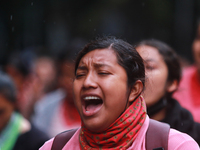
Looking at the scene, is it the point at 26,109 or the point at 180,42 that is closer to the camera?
the point at 26,109

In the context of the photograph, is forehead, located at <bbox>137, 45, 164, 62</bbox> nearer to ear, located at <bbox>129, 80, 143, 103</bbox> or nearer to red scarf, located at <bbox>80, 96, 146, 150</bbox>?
ear, located at <bbox>129, 80, 143, 103</bbox>

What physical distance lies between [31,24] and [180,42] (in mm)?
6078

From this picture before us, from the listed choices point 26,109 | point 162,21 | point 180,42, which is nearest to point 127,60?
point 26,109

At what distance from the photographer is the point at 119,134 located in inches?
91.9

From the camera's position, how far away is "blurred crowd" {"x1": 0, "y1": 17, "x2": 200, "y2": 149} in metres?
3.93

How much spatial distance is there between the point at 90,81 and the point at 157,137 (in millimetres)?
559

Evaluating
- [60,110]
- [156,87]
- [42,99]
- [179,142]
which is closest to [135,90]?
[179,142]

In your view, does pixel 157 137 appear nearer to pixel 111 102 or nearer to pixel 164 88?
A: pixel 111 102

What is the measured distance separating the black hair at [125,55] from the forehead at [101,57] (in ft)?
0.10

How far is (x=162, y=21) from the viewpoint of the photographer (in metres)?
12.3

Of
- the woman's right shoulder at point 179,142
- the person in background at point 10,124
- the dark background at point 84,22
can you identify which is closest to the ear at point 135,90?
the woman's right shoulder at point 179,142

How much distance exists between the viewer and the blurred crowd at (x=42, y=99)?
3934 millimetres

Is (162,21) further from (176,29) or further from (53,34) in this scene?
(53,34)

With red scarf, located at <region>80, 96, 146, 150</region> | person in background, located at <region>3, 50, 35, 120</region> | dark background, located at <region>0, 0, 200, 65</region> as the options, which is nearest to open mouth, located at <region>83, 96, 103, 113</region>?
red scarf, located at <region>80, 96, 146, 150</region>
